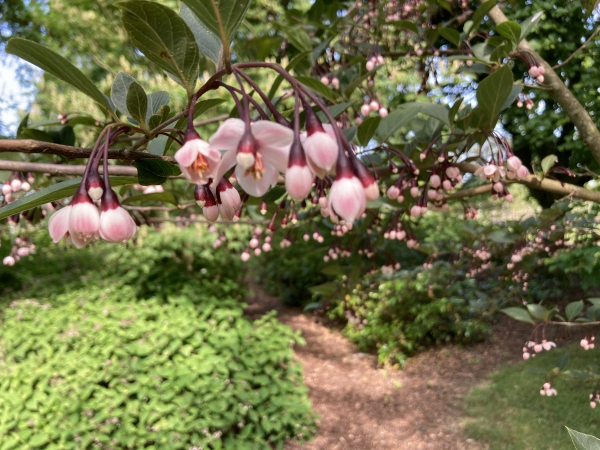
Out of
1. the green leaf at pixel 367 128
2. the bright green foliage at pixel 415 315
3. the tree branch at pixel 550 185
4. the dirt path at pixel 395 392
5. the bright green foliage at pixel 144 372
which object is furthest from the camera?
the bright green foliage at pixel 415 315

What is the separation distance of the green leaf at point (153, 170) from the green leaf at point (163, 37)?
0.12m

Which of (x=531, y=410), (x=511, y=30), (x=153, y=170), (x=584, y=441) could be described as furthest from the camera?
(x=531, y=410)

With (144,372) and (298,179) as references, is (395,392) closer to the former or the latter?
(144,372)

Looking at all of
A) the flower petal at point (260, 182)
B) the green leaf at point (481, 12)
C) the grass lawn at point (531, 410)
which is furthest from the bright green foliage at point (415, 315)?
the flower petal at point (260, 182)

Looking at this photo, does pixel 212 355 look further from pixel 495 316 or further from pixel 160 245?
pixel 495 316

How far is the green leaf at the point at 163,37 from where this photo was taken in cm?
48

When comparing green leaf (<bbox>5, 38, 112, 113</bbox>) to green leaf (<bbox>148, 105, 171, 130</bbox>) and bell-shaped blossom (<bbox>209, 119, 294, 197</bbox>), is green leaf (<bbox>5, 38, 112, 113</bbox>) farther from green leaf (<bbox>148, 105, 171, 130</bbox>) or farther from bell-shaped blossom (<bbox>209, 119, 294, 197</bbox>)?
bell-shaped blossom (<bbox>209, 119, 294, 197</bbox>)

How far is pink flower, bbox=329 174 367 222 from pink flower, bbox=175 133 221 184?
13 centimetres

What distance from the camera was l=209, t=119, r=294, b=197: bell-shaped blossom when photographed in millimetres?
435

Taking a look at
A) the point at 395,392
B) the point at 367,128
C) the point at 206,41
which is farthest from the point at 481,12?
the point at 395,392

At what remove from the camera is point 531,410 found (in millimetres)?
3324

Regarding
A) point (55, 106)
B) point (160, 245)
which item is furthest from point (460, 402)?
point (55, 106)

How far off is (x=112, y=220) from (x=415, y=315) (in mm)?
→ 5408

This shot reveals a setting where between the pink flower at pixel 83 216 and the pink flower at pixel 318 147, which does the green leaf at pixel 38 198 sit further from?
the pink flower at pixel 318 147
